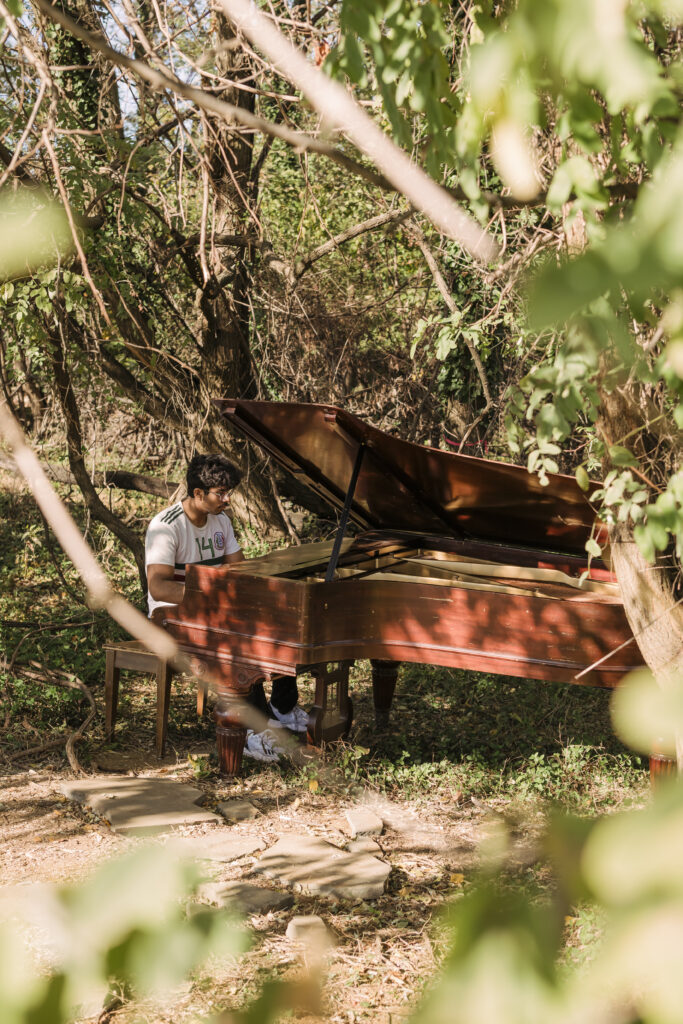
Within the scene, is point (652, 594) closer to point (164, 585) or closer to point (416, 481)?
point (416, 481)

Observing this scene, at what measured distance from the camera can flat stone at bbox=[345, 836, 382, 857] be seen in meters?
4.47

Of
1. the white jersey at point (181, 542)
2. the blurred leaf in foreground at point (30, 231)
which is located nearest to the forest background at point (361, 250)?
the blurred leaf in foreground at point (30, 231)

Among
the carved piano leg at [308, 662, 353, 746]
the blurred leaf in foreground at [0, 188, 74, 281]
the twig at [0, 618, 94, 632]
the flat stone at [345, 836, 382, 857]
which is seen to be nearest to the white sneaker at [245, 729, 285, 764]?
the carved piano leg at [308, 662, 353, 746]

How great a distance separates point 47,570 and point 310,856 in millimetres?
5796

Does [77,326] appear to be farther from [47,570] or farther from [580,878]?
[580,878]

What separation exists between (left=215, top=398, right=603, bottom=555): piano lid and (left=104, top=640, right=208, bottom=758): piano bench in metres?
1.34

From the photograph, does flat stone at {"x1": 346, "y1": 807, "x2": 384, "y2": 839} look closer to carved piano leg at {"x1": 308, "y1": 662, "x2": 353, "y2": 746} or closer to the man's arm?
carved piano leg at {"x1": 308, "y1": 662, "x2": 353, "y2": 746}

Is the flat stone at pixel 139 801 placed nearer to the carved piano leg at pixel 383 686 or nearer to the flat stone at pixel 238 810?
the flat stone at pixel 238 810

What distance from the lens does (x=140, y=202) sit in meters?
7.01

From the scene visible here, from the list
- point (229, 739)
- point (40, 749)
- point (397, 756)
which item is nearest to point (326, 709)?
point (397, 756)

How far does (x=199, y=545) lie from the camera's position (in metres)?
5.73

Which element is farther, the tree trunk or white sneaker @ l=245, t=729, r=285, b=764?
the tree trunk

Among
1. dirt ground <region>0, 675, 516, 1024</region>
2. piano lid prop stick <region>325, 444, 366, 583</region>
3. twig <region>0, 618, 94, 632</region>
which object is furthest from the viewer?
twig <region>0, 618, 94, 632</region>

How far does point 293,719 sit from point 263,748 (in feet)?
1.29
